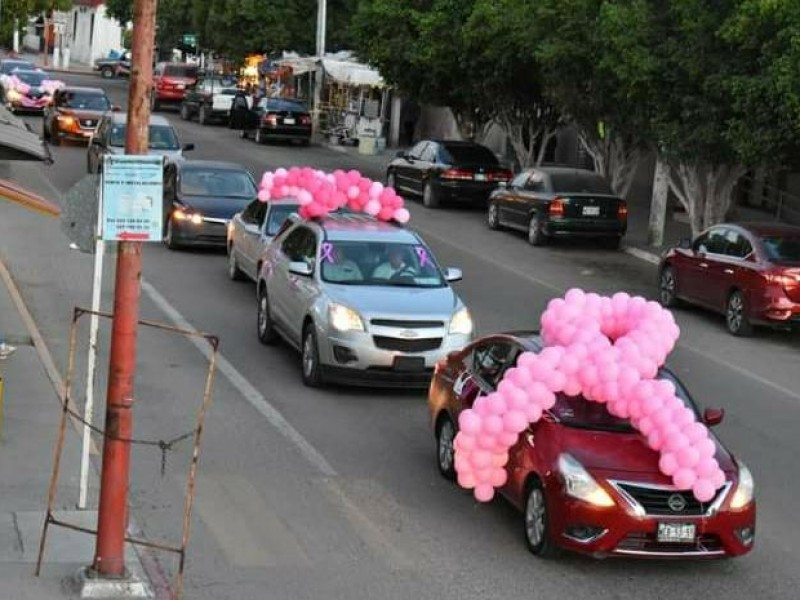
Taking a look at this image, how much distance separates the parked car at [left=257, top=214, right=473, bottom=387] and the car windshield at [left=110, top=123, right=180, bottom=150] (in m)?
15.5

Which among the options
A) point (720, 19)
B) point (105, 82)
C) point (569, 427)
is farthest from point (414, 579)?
point (105, 82)

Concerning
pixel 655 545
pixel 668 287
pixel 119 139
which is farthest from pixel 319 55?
pixel 655 545

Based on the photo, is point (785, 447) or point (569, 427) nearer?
point (569, 427)

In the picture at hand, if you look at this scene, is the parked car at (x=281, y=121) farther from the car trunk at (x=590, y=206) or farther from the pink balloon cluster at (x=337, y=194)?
the pink balloon cluster at (x=337, y=194)

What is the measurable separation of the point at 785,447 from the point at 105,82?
2889 inches

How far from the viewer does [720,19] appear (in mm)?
24109

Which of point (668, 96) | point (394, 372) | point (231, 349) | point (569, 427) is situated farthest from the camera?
point (668, 96)

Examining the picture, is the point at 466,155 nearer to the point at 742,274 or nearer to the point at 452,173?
the point at 452,173

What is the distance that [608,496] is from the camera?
1024cm

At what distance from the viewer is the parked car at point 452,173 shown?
1388 inches

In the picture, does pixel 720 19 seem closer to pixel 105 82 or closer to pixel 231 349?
pixel 231 349

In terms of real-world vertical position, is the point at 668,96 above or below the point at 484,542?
above

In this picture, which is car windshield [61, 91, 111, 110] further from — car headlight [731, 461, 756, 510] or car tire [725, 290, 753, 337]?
car headlight [731, 461, 756, 510]

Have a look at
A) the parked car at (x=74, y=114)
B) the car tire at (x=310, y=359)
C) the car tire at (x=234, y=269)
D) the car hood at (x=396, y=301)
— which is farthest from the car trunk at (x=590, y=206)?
the parked car at (x=74, y=114)
